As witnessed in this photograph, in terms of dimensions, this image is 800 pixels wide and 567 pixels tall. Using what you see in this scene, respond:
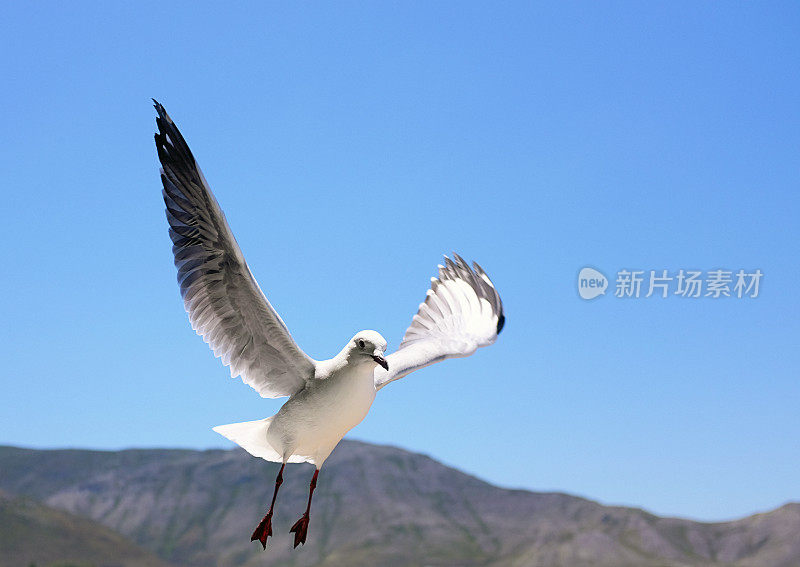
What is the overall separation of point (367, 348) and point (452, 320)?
4.33 m

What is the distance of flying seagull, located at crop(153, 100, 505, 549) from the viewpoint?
7.62 metres

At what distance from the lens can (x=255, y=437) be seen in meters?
8.43

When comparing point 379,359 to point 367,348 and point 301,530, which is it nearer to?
point 367,348

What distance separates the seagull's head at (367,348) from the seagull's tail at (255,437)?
1.33 meters

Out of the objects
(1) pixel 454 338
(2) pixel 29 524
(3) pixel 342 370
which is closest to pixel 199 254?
(3) pixel 342 370

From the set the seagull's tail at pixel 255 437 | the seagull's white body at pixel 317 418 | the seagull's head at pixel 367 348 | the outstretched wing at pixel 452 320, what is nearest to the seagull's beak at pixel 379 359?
the seagull's head at pixel 367 348

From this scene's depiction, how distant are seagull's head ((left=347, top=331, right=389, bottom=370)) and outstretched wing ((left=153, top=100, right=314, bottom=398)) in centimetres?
62

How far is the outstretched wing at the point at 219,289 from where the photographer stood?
25.7 ft

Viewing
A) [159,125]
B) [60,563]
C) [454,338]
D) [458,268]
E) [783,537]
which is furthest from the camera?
[783,537]

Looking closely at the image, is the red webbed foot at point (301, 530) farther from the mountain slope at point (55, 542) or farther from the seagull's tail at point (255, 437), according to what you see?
the mountain slope at point (55, 542)

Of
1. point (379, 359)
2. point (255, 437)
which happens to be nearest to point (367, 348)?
point (379, 359)

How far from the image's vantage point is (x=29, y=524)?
493 ft

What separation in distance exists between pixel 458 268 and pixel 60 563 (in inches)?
5448

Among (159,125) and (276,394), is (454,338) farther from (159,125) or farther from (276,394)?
(159,125)
